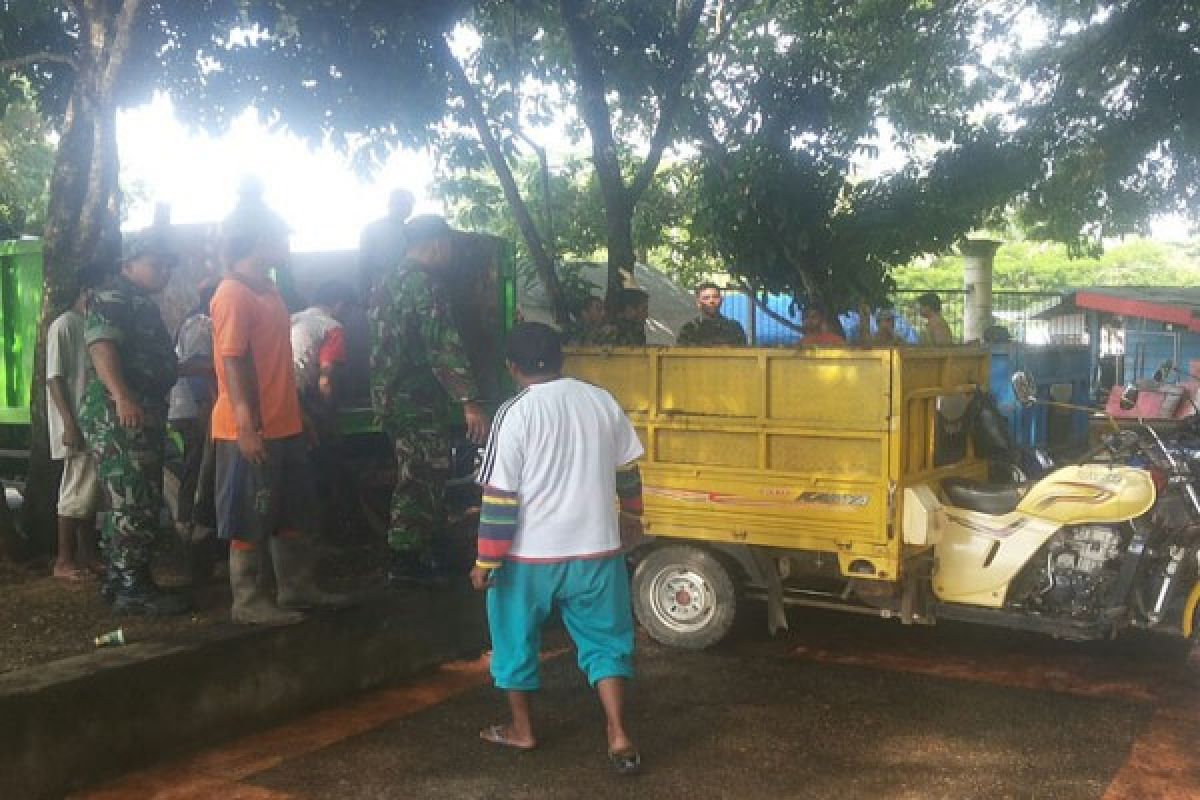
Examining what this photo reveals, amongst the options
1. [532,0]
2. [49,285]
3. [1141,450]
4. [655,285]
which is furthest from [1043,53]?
[49,285]

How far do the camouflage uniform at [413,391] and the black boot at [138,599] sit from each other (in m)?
1.09

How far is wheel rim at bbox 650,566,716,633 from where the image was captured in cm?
580

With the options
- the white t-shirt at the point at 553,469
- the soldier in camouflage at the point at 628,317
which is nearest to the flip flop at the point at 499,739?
the white t-shirt at the point at 553,469

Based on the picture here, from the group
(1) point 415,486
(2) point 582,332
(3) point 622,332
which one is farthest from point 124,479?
(2) point 582,332

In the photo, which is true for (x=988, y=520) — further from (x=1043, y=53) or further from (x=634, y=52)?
(x=1043, y=53)

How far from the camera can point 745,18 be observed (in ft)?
41.4

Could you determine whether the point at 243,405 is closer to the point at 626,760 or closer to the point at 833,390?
the point at 626,760

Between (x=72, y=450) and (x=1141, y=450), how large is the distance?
17.6 feet

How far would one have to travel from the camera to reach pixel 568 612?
4191mm

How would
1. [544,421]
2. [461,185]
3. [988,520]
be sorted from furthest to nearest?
[461,185] < [988,520] < [544,421]

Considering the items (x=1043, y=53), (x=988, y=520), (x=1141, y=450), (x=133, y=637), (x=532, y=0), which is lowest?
(x=133, y=637)

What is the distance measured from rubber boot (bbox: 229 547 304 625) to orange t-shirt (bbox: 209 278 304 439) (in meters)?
0.55

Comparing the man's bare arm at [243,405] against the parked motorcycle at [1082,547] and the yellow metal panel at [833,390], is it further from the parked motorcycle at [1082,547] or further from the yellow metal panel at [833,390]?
the parked motorcycle at [1082,547]

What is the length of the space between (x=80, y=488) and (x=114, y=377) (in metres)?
1.24
